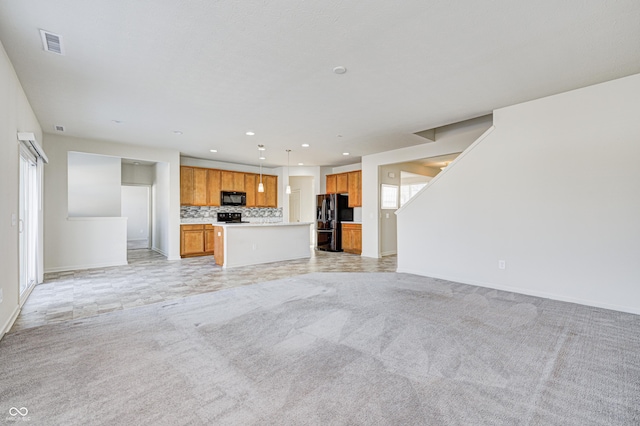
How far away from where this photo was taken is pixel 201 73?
10.4 feet

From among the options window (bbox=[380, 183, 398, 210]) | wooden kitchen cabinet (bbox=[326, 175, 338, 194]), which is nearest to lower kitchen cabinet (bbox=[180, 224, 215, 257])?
wooden kitchen cabinet (bbox=[326, 175, 338, 194])

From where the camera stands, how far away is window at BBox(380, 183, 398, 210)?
7.43m

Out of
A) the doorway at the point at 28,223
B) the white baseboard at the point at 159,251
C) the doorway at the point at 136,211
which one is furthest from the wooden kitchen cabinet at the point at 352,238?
the doorway at the point at 136,211

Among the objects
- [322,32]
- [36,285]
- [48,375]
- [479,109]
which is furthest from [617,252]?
[36,285]

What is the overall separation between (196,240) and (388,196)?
5.07 meters

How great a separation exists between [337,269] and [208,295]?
2628 millimetres

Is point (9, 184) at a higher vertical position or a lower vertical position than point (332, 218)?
higher

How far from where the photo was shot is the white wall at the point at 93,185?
6789 millimetres

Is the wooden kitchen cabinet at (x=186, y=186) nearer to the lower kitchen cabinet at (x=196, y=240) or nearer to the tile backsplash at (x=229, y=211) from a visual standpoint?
the tile backsplash at (x=229, y=211)

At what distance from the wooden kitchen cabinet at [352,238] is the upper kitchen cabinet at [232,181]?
320 centimetres

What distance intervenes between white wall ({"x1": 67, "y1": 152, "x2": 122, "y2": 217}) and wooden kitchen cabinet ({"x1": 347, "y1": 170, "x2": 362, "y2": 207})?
19.1 ft

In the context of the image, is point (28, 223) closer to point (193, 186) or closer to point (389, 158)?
point (193, 186)

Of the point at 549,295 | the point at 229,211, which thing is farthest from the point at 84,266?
the point at 549,295

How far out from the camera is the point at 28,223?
461 centimetres
